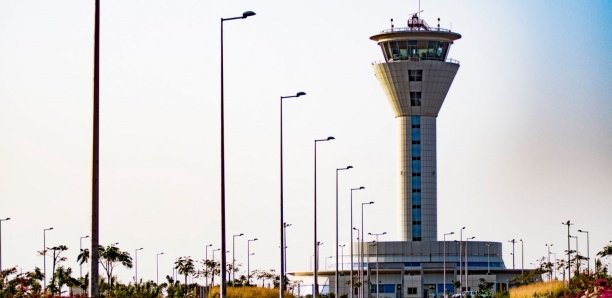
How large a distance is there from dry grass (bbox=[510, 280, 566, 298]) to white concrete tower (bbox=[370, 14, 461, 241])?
91535 mm

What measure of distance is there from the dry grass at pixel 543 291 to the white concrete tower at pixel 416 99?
300 ft

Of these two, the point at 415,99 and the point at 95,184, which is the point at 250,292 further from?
the point at 415,99

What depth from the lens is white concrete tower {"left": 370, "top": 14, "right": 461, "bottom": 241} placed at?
188625 millimetres

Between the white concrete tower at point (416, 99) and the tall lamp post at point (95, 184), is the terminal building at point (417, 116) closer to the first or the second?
the white concrete tower at point (416, 99)

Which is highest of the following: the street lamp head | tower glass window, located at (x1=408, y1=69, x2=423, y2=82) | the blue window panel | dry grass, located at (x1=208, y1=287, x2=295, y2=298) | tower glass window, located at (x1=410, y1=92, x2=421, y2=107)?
tower glass window, located at (x1=408, y1=69, x2=423, y2=82)

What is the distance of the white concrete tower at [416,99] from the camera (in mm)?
188625

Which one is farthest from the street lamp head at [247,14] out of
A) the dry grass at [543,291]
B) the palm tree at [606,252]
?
the palm tree at [606,252]

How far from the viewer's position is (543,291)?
89.6 m

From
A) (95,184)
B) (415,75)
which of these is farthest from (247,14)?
(415,75)

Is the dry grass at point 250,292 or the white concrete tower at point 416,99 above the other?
the white concrete tower at point 416,99

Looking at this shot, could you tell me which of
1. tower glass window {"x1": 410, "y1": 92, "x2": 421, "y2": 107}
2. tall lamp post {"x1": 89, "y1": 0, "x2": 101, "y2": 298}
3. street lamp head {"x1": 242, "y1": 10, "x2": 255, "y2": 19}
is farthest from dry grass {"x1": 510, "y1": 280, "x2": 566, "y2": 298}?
tower glass window {"x1": 410, "y1": 92, "x2": 421, "y2": 107}

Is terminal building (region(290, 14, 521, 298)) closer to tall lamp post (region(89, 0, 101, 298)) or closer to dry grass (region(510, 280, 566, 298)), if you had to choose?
Answer: dry grass (region(510, 280, 566, 298))

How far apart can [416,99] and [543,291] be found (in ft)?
334

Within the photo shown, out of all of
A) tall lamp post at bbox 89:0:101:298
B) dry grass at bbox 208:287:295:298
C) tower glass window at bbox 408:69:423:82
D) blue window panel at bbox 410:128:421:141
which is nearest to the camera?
tall lamp post at bbox 89:0:101:298
